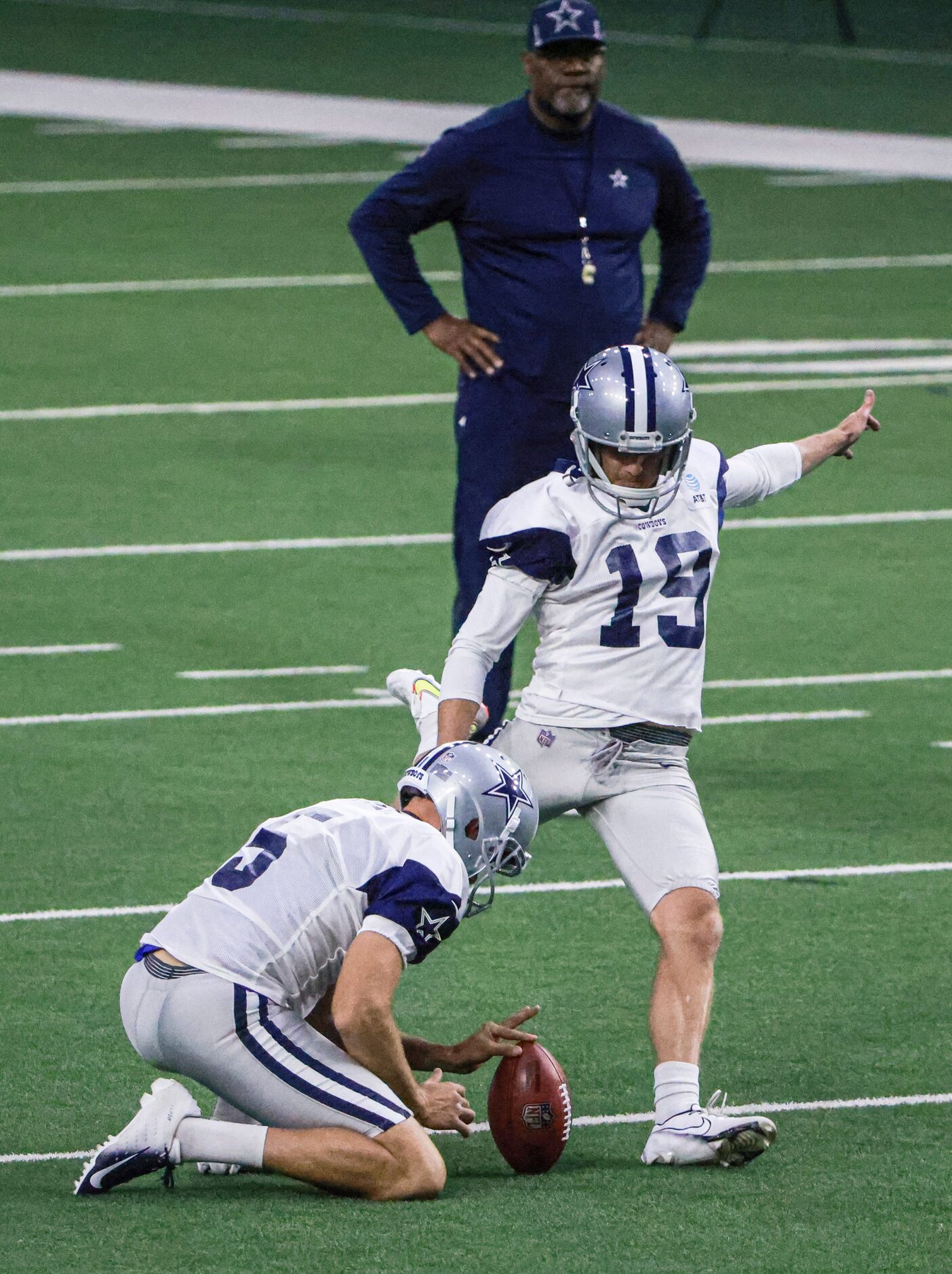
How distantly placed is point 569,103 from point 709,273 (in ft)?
28.6

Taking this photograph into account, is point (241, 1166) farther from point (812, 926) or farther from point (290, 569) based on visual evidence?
point (290, 569)

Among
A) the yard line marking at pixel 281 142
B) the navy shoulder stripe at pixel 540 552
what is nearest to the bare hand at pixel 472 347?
the navy shoulder stripe at pixel 540 552

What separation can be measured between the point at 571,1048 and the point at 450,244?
11.4 m

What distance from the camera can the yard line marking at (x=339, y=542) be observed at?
10906mm

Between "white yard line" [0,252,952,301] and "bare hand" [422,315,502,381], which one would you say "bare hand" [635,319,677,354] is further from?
"white yard line" [0,252,952,301]

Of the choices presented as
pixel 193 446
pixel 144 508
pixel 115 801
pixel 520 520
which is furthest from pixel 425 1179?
pixel 193 446

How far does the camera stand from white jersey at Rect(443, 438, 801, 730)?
5.98 metres

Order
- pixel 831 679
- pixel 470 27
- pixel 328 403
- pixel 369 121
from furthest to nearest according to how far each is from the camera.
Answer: pixel 470 27 < pixel 369 121 < pixel 328 403 < pixel 831 679

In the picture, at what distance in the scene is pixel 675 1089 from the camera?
548 cm

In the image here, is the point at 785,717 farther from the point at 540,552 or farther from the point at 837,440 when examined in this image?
the point at 540,552

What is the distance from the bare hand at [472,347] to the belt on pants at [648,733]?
2020mm

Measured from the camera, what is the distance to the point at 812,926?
711cm

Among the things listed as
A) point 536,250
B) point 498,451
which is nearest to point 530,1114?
point 498,451

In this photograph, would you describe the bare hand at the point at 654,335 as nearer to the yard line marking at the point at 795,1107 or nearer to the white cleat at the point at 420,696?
the white cleat at the point at 420,696
